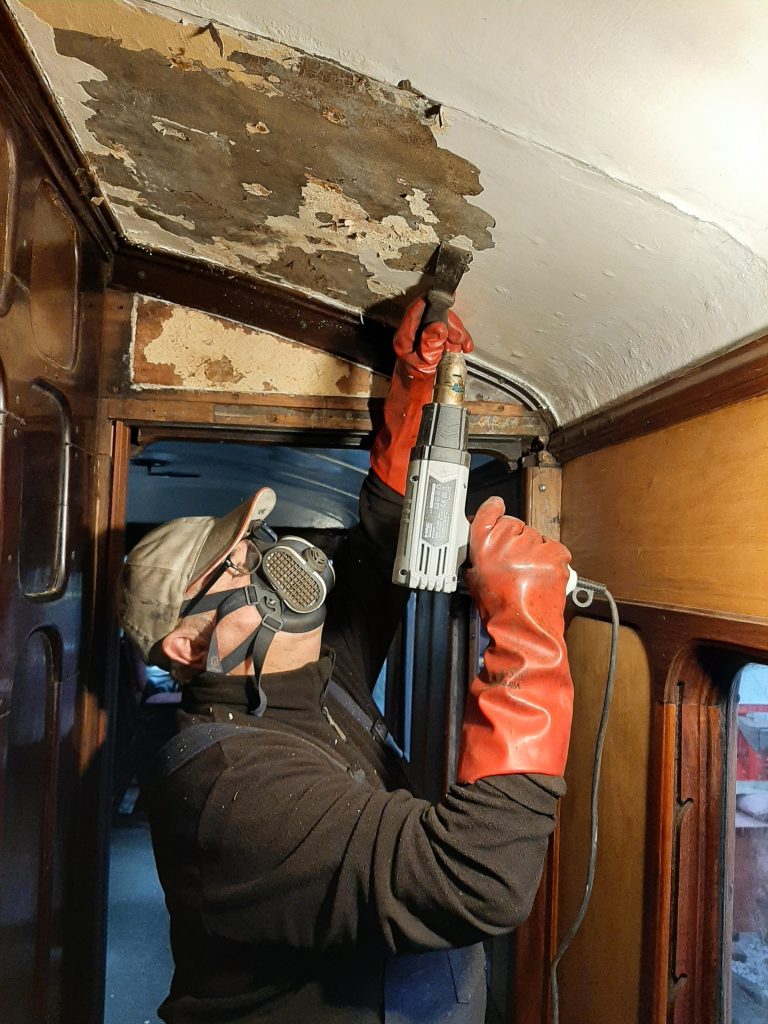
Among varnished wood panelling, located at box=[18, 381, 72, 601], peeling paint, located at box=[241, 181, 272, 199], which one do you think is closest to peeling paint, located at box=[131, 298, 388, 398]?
varnished wood panelling, located at box=[18, 381, 72, 601]

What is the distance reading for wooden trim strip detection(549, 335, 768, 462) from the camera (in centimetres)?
89

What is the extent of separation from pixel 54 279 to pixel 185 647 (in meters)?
0.74

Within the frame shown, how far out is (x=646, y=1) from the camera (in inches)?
21.6

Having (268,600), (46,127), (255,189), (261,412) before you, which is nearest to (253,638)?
(268,600)

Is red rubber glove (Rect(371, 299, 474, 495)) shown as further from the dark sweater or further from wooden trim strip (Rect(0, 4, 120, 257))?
wooden trim strip (Rect(0, 4, 120, 257))

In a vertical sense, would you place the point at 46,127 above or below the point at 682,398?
above

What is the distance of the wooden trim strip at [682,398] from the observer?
0.89 meters

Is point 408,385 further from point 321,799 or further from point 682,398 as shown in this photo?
point 321,799

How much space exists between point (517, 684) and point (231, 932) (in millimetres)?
537

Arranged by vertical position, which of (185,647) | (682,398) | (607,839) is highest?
(682,398)

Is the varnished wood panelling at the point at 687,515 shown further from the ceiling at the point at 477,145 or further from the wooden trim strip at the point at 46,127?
the wooden trim strip at the point at 46,127

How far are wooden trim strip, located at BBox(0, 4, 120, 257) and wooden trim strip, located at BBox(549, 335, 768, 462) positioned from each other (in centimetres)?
108

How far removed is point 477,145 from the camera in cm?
82

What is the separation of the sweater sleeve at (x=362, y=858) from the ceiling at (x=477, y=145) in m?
0.74
